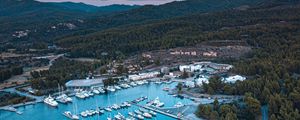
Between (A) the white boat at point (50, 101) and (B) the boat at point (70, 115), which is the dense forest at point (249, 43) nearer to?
(B) the boat at point (70, 115)

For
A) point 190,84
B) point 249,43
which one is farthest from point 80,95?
point 249,43

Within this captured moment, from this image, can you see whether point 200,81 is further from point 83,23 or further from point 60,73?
point 83,23

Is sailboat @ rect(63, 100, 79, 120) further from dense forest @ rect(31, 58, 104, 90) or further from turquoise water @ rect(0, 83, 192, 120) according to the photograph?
dense forest @ rect(31, 58, 104, 90)

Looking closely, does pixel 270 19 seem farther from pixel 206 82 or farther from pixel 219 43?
pixel 206 82

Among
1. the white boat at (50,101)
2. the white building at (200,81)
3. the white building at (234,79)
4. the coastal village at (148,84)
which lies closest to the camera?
the coastal village at (148,84)

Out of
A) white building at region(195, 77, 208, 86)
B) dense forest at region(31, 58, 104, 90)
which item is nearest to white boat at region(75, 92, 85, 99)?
dense forest at region(31, 58, 104, 90)

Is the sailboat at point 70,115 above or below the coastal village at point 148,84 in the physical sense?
below

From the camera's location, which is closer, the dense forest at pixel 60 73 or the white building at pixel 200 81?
the white building at pixel 200 81

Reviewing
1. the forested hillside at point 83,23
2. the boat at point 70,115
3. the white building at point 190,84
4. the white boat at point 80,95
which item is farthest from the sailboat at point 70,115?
the forested hillside at point 83,23
